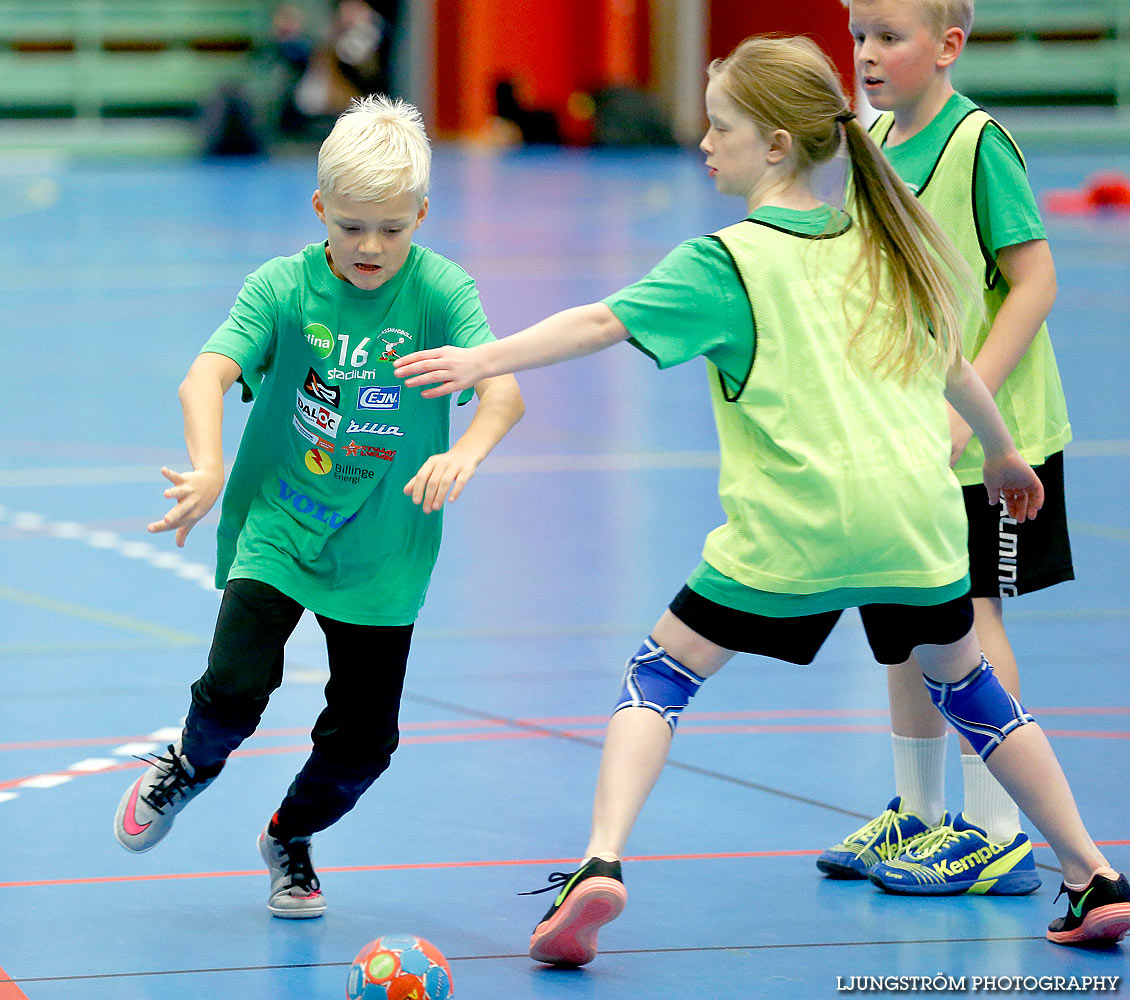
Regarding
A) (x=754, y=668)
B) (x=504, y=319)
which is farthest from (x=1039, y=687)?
(x=504, y=319)

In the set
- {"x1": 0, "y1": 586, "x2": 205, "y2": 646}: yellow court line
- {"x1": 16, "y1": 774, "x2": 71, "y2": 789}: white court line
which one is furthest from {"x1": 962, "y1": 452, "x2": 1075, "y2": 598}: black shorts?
{"x1": 0, "y1": 586, "x2": 205, "y2": 646}: yellow court line

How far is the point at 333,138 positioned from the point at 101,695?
2.55 metres

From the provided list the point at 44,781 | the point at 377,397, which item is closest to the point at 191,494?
the point at 377,397

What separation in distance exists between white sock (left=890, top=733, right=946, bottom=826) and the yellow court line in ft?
9.03

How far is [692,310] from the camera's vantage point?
3.52 metres

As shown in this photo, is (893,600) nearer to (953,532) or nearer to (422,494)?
(953,532)

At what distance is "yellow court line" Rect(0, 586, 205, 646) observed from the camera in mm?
6281

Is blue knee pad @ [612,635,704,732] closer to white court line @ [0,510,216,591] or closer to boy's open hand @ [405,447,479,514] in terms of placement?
boy's open hand @ [405,447,479,514]

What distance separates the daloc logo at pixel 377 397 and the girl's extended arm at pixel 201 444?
0.82ft

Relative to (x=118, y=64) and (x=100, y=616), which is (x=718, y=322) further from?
(x=118, y=64)

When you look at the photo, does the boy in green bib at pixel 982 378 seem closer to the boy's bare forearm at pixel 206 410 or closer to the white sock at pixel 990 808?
the white sock at pixel 990 808

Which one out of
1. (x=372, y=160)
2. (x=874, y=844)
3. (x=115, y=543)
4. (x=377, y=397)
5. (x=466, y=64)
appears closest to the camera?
(x=372, y=160)

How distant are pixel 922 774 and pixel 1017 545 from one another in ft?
1.86

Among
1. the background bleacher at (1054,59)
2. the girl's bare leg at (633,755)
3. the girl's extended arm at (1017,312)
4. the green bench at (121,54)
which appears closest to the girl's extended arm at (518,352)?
the girl's bare leg at (633,755)
